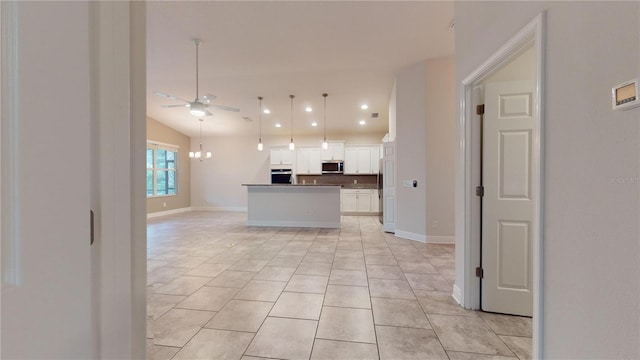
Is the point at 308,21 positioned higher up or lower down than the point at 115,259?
higher up

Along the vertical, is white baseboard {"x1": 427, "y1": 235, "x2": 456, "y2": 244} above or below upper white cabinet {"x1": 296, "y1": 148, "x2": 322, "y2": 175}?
below

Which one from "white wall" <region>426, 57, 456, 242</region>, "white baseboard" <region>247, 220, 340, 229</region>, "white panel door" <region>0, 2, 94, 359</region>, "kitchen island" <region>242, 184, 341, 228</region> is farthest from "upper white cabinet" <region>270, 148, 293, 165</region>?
"white panel door" <region>0, 2, 94, 359</region>

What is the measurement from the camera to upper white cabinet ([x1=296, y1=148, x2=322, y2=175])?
8.67 meters

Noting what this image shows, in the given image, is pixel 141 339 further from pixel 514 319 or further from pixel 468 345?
pixel 514 319

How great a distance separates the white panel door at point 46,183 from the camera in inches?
15.3

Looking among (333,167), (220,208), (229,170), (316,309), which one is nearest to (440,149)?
(316,309)

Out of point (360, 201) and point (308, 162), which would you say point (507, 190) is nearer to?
point (360, 201)

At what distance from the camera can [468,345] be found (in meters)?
1.76

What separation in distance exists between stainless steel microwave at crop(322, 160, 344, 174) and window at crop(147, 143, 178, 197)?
5.24 m

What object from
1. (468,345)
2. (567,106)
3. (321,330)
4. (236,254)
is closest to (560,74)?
(567,106)

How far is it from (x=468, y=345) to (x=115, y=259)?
213cm

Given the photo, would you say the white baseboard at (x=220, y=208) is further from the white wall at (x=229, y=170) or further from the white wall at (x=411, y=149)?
the white wall at (x=411, y=149)

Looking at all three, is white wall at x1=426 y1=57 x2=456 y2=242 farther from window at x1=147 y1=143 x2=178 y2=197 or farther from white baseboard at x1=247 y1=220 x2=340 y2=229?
window at x1=147 y1=143 x2=178 y2=197

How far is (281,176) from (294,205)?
2740 millimetres
